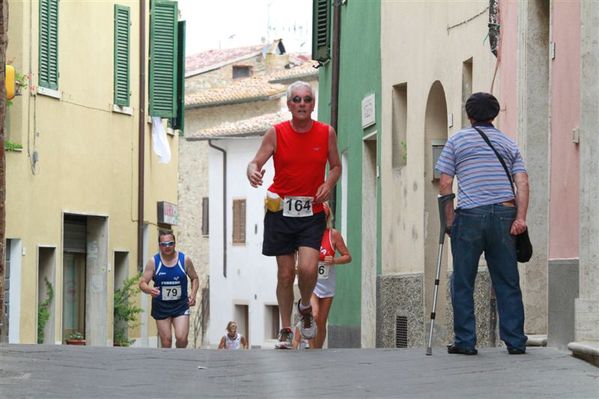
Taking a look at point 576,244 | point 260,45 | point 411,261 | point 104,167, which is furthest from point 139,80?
point 260,45

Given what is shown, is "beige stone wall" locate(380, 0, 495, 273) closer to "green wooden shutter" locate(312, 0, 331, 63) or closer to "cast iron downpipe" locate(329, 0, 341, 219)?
"cast iron downpipe" locate(329, 0, 341, 219)

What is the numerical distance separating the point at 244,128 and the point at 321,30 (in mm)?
26996

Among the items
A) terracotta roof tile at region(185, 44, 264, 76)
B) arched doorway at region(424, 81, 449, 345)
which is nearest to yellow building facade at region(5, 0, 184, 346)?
arched doorway at region(424, 81, 449, 345)

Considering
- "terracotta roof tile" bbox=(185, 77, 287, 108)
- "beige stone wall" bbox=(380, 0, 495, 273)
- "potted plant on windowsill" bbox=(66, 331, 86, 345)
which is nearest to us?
"beige stone wall" bbox=(380, 0, 495, 273)

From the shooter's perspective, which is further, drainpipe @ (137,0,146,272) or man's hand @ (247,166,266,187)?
drainpipe @ (137,0,146,272)

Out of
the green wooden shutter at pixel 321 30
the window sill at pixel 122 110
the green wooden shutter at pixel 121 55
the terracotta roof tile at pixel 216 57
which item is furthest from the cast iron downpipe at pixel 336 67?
the terracotta roof tile at pixel 216 57

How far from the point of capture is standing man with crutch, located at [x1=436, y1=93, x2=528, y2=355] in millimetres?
12055

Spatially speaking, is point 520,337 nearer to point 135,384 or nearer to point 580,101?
point 580,101

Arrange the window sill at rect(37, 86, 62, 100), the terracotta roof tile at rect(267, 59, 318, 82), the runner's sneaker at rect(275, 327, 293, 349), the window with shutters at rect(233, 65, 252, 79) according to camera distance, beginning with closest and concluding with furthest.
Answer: the runner's sneaker at rect(275, 327, 293, 349) < the window sill at rect(37, 86, 62, 100) < the terracotta roof tile at rect(267, 59, 318, 82) < the window with shutters at rect(233, 65, 252, 79)

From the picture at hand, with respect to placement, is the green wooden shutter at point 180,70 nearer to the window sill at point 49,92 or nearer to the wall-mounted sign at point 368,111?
the window sill at point 49,92

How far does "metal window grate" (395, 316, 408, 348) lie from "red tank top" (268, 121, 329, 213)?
7.98m

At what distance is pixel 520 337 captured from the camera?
39.5ft

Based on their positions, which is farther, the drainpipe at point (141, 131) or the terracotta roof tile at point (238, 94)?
the terracotta roof tile at point (238, 94)

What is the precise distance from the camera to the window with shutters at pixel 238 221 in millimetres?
58438
